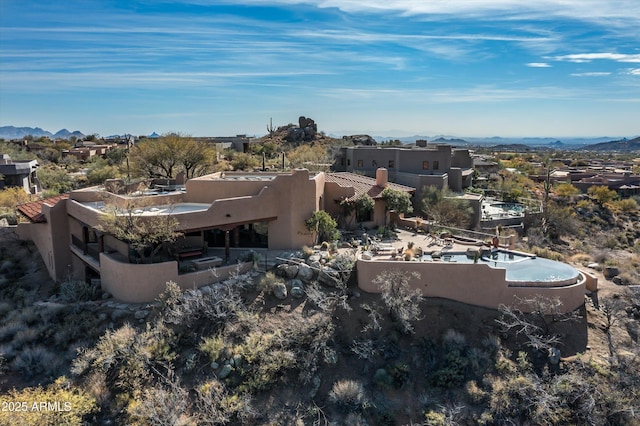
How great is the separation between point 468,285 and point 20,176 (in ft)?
134

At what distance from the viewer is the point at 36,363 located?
1891 centimetres

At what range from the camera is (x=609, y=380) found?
1828 centimetres

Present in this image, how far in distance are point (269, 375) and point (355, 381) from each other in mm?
3341

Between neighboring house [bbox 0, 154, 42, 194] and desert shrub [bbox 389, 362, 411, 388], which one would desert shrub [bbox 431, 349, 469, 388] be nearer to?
desert shrub [bbox 389, 362, 411, 388]

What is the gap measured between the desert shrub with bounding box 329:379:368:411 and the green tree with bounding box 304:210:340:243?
919 cm

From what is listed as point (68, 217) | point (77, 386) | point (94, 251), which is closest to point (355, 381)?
point (77, 386)

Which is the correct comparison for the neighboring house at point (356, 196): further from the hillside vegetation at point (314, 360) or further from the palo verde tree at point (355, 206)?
the hillside vegetation at point (314, 360)

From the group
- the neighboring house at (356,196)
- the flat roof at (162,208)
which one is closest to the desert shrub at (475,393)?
the neighboring house at (356,196)

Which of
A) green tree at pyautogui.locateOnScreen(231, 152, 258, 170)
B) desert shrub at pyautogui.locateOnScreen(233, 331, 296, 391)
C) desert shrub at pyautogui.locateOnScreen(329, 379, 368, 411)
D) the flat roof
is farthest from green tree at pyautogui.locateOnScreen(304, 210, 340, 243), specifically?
green tree at pyautogui.locateOnScreen(231, 152, 258, 170)

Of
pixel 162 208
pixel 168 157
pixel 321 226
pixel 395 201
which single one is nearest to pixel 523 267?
pixel 395 201

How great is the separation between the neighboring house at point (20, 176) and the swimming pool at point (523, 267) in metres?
38.0

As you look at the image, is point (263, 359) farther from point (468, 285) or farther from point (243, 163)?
point (243, 163)

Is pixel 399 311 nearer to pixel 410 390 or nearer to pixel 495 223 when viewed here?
pixel 410 390

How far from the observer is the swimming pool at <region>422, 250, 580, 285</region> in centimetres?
2145
